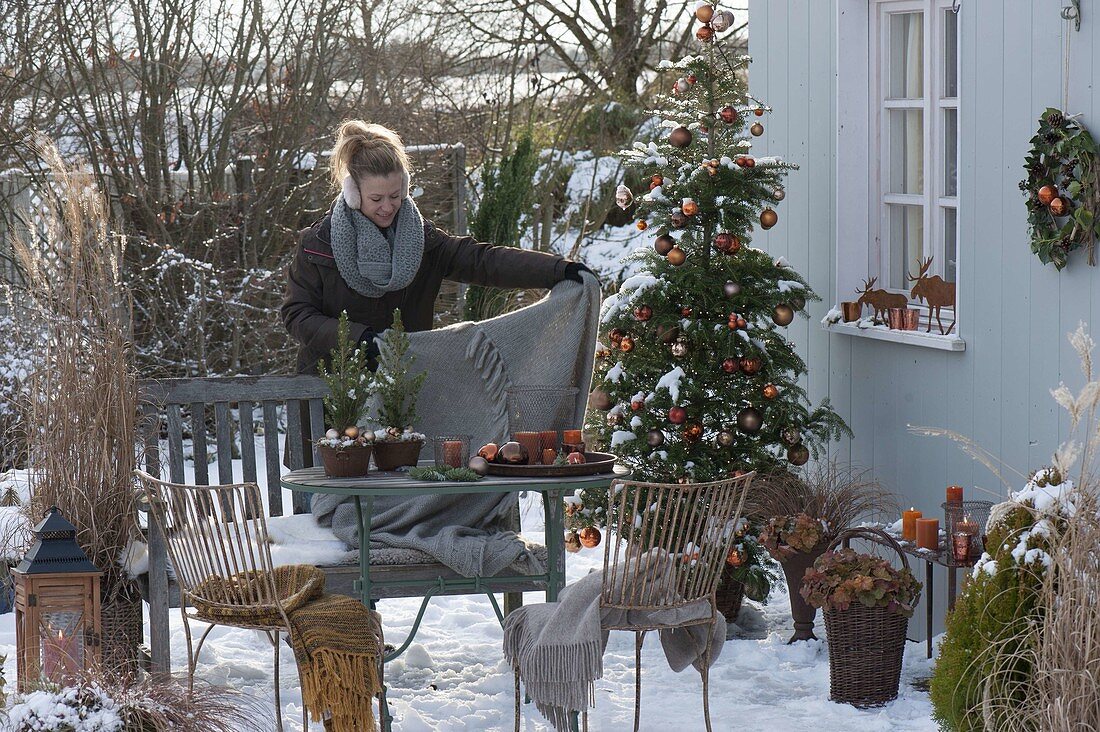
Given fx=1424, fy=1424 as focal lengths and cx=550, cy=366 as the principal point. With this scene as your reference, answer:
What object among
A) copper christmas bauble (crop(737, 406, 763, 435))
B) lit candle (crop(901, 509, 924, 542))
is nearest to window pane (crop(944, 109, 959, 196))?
copper christmas bauble (crop(737, 406, 763, 435))

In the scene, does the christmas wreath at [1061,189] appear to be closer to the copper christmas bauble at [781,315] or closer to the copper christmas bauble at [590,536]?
the copper christmas bauble at [781,315]

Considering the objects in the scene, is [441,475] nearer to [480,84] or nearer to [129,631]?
[129,631]

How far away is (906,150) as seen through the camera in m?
5.70

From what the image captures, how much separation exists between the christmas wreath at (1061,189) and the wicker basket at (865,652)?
49.8 inches

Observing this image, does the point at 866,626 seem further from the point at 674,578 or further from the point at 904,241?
the point at 904,241

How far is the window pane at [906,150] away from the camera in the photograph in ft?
18.5

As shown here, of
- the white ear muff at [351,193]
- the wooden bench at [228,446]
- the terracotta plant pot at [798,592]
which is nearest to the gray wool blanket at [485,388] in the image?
the wooden bench at [228,446]

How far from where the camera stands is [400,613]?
5859 mm

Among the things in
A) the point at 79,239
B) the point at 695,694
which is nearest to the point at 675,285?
the point at 695,694

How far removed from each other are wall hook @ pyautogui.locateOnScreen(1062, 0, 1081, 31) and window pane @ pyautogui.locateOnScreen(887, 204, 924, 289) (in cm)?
130

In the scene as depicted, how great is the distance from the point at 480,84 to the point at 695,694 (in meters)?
7.13

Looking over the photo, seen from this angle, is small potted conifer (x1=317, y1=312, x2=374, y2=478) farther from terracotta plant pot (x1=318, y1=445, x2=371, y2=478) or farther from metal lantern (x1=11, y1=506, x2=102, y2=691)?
metal lantern (x1=11, y1=506, x2=102, y2=691)

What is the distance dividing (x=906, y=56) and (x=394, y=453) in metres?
2.81

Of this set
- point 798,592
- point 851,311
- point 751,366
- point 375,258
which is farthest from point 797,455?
point 375,258
